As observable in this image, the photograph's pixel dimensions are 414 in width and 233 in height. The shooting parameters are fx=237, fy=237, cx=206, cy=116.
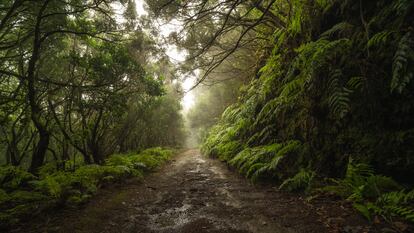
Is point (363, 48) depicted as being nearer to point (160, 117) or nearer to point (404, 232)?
point (404, 232)

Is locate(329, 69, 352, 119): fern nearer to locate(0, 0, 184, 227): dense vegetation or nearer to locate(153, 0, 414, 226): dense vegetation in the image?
locate(153, 0, 414, 226): dense vegetation

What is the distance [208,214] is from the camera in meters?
3.41

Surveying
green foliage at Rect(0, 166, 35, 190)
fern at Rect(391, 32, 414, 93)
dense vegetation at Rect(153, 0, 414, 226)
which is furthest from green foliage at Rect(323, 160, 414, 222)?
green foliage at Rect(0, 166, 35, 190)

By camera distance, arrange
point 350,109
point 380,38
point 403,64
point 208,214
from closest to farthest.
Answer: point 403,64 → point 380,38 → point 208,214 → point 350,109

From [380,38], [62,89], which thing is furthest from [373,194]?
[62,89]

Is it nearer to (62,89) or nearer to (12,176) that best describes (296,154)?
(12,176)

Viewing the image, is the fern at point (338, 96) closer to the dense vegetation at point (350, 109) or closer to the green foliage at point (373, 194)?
the dense vegetation at point (350, 109)

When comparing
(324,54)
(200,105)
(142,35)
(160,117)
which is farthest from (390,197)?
(200,105)

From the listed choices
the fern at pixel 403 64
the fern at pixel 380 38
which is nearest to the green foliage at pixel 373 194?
the fern at pixel 403 64

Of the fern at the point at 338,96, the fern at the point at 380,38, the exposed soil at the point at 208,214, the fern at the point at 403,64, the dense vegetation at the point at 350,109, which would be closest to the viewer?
the fern at the point at 403,64

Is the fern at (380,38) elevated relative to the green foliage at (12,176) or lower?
elevated

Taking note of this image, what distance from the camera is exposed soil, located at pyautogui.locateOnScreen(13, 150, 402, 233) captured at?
9.10 feet

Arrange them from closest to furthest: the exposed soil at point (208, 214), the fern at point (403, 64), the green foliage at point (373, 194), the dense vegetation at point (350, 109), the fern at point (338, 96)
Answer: the green foliage at point (373, 194), the fern at point (403, 64), the exposed soil at point (208, 214), the dense vegetation at point (350, 109), the fern at point (338, 96)

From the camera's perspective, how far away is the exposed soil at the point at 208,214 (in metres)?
2.77
